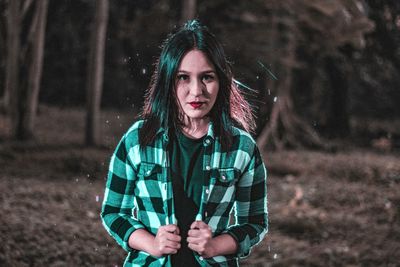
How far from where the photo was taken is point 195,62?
1854 millimetres

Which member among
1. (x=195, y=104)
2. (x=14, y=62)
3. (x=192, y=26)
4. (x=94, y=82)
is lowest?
(x=195, y=104)

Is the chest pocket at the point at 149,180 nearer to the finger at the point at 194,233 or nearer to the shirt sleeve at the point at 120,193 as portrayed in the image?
the shirt sleeve at the point at 120,193

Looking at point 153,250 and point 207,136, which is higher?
point 207,136

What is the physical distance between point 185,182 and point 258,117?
1.23 m

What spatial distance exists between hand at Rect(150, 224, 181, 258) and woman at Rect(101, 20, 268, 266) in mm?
84

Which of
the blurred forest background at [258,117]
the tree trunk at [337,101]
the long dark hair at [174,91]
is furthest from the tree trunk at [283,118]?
the long dark hair at [174,91]

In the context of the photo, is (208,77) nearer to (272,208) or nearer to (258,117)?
(258,117)

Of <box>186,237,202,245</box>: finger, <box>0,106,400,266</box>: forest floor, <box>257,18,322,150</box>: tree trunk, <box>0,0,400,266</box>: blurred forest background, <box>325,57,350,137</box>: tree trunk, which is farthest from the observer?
<box>325,57,350,137</box>: tree trunk

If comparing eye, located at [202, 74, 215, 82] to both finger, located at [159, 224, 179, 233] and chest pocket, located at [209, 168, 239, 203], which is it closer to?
chest pocket, located at [209, 168, 239, 203]

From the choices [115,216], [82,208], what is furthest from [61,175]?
[115,216]

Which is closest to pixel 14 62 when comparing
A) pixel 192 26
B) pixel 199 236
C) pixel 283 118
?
pixel 283 118

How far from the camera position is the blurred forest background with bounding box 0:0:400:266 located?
7.12 meters

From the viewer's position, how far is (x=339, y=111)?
21.7 metres

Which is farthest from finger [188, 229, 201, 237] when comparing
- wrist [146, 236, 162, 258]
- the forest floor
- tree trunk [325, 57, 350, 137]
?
tree trunk [325, 57, 350, 137]
